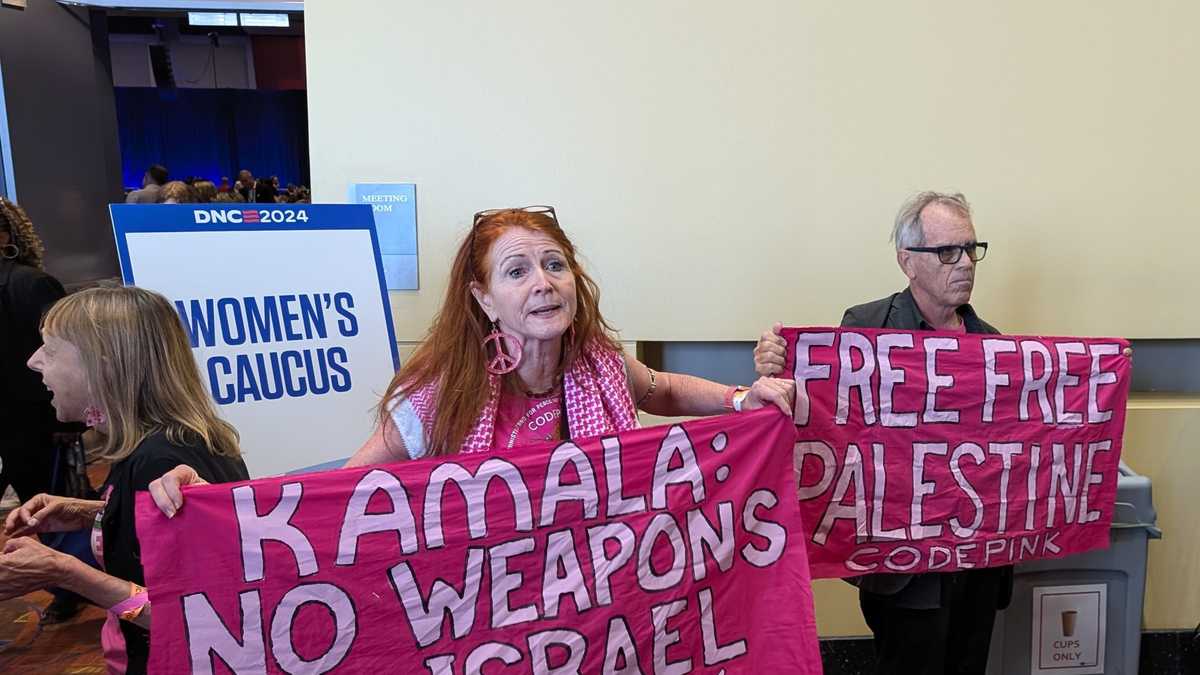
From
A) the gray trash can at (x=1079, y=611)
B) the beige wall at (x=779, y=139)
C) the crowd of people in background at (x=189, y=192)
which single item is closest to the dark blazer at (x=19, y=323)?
the crowd of people in background at (x=189, y=192)

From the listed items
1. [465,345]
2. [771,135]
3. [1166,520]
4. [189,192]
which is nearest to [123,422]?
[465,345]

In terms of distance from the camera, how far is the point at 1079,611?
2506 mm

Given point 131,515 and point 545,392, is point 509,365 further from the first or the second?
point 131,515

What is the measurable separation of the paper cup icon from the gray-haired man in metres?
0.25

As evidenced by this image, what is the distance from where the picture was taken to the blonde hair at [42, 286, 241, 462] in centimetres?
171

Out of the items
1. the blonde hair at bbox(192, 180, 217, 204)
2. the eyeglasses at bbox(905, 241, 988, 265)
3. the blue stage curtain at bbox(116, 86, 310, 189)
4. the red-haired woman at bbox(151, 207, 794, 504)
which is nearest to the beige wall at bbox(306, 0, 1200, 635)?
the eyeglasses at bbox(905, 241, 988, 265)

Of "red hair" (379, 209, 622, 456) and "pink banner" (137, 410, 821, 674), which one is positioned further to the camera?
"red hair" (379, 209, 622, 456)

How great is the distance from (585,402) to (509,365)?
0.17m

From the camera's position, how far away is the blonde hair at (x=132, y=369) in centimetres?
171

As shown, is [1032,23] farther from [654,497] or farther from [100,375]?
[100,375]

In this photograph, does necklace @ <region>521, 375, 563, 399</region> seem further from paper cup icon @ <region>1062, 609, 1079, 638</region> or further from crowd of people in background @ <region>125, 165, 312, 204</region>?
crowd of people in background @ <region>125, 165, 312, 204</region>

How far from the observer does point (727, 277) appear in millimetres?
2943

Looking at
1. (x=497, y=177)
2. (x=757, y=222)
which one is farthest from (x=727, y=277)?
(x=497, y=177)

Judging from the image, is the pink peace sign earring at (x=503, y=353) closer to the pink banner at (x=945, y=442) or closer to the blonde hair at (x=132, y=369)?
the blonde hair at (x=132, y=369)
